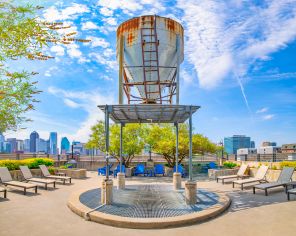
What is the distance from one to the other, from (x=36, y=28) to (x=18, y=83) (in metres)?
3.28

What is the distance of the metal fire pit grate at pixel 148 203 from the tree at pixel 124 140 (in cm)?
1215

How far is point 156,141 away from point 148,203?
610 inches

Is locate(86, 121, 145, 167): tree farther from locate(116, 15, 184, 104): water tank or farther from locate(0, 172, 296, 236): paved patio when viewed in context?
locate(0, 172, 296, 236): paved patio

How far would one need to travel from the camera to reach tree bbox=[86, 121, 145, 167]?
25688 mm

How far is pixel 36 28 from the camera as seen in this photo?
21.8 feet

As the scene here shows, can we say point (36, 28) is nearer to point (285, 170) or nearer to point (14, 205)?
point (14, 205)

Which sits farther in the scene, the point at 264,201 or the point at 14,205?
the point at 264,201

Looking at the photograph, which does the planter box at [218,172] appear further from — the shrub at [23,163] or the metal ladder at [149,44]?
the shrub at [23,163]

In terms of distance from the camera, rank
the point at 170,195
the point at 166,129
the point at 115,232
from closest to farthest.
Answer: the point at 115,232 → the point at 170,195 → the point at 166,129

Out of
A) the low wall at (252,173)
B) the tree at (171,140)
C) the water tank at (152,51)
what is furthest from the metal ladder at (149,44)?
the tree at (171,140)

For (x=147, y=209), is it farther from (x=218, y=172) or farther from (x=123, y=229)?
(x=218, y=172)

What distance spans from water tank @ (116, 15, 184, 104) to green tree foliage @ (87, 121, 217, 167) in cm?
886

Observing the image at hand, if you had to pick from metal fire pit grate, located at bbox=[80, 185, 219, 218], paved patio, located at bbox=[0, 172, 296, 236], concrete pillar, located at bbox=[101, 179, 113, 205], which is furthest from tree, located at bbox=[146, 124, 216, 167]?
concrete pillar, located at bbox=[101, 179, 113, 205]

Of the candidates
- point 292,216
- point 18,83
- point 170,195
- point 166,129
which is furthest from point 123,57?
point 166,129
